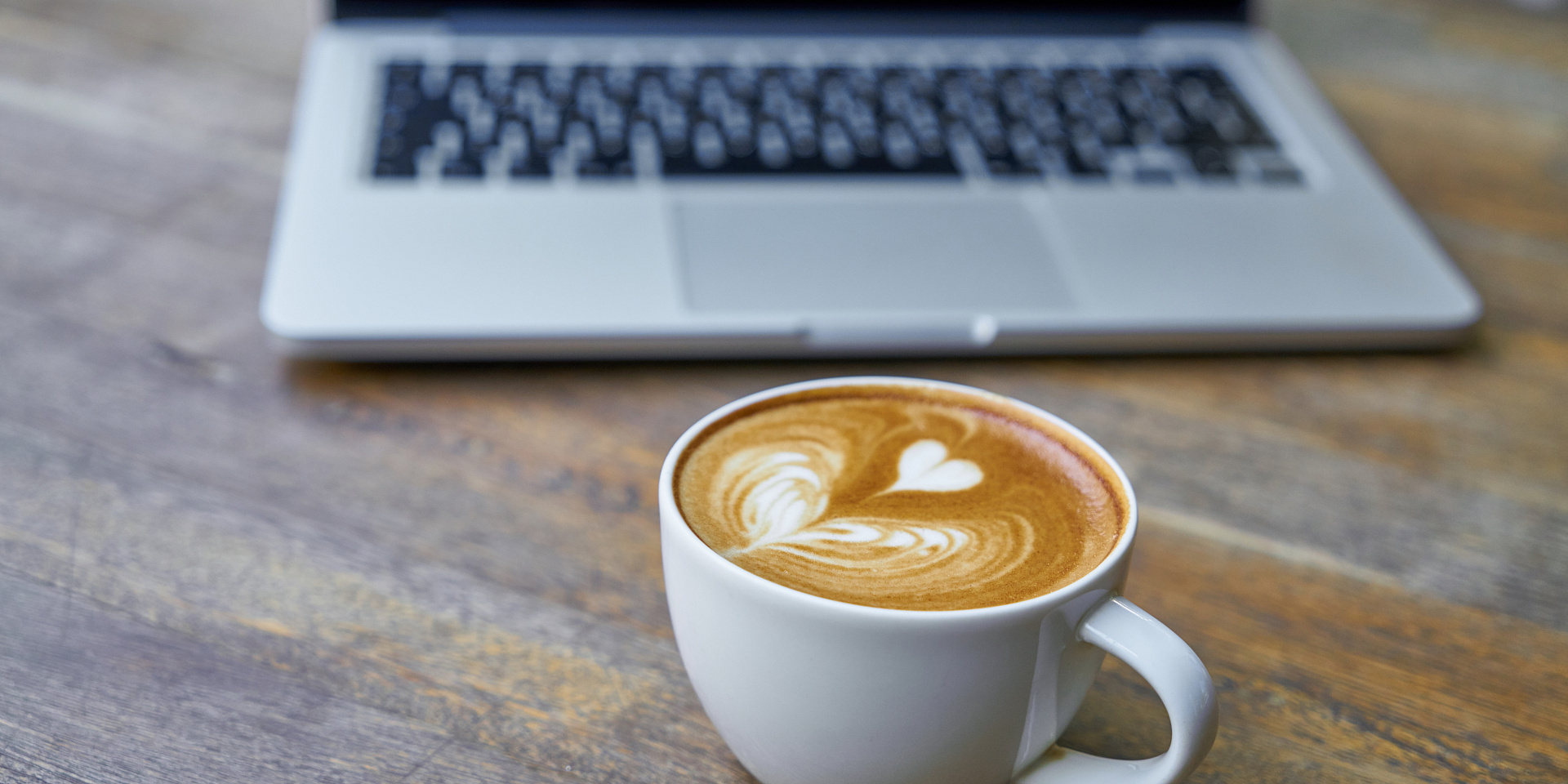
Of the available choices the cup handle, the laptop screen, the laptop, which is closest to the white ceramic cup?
the cup handle

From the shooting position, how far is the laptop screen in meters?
0.65

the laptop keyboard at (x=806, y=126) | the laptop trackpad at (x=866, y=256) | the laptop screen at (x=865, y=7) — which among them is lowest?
the laptop trackpad at (x=866, y=256)

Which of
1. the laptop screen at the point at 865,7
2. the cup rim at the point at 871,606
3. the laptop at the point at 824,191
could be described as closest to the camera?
the cup rim at the point at 871,606

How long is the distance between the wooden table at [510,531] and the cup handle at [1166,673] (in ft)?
0.20

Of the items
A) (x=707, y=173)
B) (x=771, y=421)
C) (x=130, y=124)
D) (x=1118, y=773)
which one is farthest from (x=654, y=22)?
(x=1118, y=773)

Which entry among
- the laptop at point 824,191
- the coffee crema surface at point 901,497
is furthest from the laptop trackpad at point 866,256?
the coffee crema surface at point 901,497

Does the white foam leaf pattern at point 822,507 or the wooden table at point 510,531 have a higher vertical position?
the white foam leaf pattern at point 822,507

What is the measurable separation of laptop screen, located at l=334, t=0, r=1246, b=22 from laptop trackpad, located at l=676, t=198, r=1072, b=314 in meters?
0.17

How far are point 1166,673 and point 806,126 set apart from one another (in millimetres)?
400

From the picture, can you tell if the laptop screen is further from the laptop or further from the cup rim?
the cup rim

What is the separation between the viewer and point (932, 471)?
0.33 m

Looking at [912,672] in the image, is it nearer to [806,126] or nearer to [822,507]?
[822,507]

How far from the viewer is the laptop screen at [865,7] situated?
650 mm

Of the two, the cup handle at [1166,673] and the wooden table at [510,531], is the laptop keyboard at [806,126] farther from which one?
the cup handle at [1166,673]
